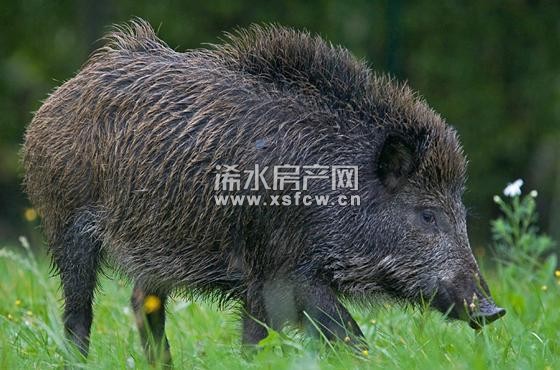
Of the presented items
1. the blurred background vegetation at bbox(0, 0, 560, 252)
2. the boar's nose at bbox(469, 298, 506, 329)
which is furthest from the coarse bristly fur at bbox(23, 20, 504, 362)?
the blurred background vegetation at bbox(0, 0, 560, 252)

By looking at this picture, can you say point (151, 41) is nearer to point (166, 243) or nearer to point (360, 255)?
point (166, 243)

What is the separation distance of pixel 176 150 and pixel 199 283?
24.4 inches

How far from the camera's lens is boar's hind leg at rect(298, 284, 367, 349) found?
448cm

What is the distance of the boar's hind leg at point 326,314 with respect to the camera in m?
4.48

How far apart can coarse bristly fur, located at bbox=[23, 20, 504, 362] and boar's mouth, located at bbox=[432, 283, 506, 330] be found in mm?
16

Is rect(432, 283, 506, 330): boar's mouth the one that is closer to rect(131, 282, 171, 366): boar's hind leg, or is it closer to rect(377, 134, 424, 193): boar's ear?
rect(377, 134, 424, 193): boar's ear

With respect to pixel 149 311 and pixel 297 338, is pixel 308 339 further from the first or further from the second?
pixel 149 311

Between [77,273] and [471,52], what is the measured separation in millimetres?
6246

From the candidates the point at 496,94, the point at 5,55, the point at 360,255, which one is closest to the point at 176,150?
the point at 360,255

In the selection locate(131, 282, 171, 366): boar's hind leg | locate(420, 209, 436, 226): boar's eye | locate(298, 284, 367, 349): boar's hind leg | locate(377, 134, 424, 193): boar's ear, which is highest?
locate(377, 134, 424, 193): boar's ear

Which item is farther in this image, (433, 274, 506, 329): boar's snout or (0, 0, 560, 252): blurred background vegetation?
(0, 0, 560, 252): blurred background vegetation

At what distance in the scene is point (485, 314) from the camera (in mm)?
4375

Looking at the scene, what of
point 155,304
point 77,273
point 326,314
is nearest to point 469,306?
point 326,314

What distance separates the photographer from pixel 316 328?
14.1 feet
